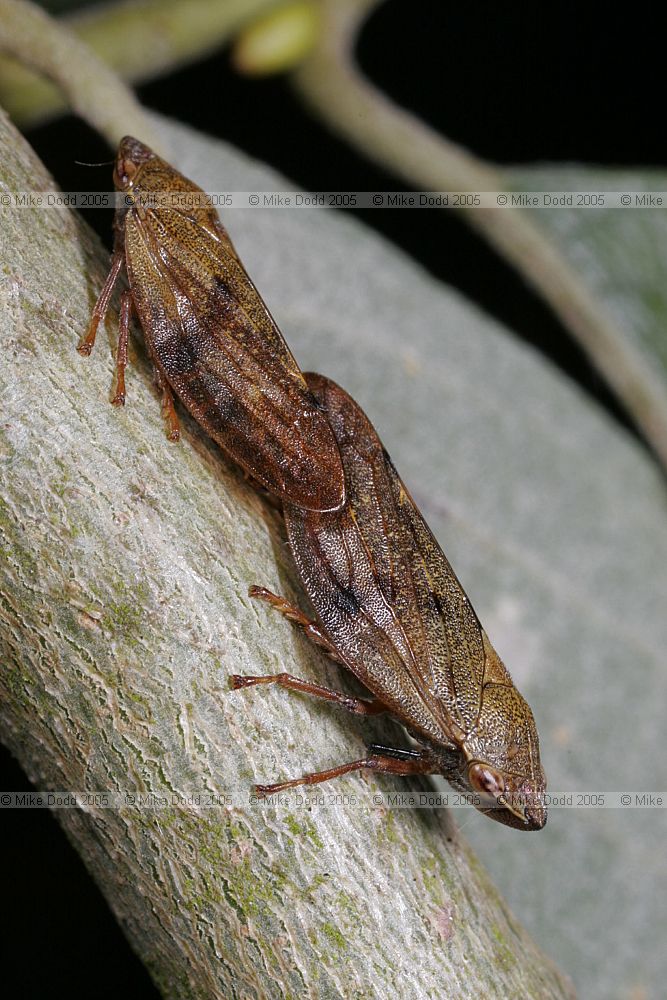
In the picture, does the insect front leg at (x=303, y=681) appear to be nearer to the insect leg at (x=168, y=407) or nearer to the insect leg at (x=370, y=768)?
the insect leg at (x=370, y=768)

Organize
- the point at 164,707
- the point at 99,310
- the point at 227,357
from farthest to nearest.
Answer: the point at 227,357
the point at 99,310
the point at 164,707

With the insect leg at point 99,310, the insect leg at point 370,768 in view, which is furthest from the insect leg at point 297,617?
the insect leg at point 99,310

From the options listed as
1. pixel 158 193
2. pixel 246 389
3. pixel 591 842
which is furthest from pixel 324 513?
pixel 591 842

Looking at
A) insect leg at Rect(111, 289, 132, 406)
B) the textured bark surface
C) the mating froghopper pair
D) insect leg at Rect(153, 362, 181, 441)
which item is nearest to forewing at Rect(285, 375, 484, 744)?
the mating froghopper pair

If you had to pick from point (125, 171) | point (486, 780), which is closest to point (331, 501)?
point (486, 780)

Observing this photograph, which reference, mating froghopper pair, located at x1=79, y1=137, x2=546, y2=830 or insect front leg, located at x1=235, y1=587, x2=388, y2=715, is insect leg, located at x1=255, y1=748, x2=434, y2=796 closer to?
mating froghopper pair, located at x1=79, y1=137, x2=546, y2=830

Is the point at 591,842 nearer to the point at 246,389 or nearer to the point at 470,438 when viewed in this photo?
the point at 470,438

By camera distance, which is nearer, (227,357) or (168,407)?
(168,407)

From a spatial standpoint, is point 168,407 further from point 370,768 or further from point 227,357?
point 370,768
